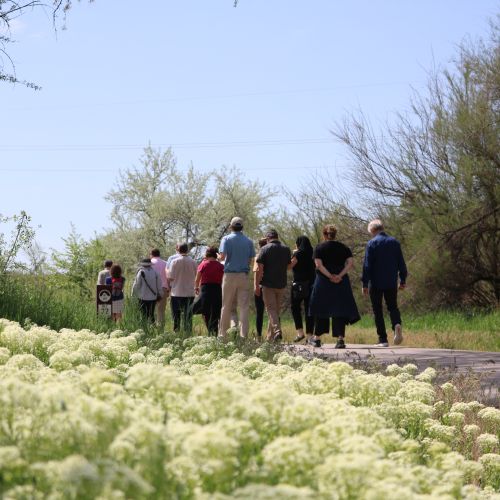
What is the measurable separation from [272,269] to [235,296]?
0.90 metres

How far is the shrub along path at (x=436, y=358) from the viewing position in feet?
37.9

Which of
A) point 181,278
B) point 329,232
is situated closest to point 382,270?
point 329,232

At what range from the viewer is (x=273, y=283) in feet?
57.1

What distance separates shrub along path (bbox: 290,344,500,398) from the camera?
11.6 meters

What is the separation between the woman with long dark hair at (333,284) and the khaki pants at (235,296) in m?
1.14

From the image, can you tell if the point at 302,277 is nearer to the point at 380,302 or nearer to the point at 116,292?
the point at 380,302

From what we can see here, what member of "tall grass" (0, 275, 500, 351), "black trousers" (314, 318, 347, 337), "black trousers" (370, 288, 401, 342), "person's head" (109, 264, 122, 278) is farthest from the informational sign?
"black trousers" (370, 288, 401, 342)

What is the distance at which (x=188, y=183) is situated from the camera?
60375 millimetres

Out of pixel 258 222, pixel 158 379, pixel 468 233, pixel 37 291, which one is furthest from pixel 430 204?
pixel 258 222

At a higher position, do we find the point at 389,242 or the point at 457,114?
the point at 457,114

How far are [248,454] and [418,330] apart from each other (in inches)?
704

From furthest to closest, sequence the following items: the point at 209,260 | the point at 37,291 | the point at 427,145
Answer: the point at 427,145
the point at 209,260
the point at 37,291

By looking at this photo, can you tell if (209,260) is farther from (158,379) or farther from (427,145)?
(158,379)

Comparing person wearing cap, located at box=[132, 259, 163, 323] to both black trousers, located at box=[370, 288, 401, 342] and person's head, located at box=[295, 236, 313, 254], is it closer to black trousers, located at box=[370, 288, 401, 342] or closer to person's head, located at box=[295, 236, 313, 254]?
person's head, located at box=[295, 236, 313, 254]
